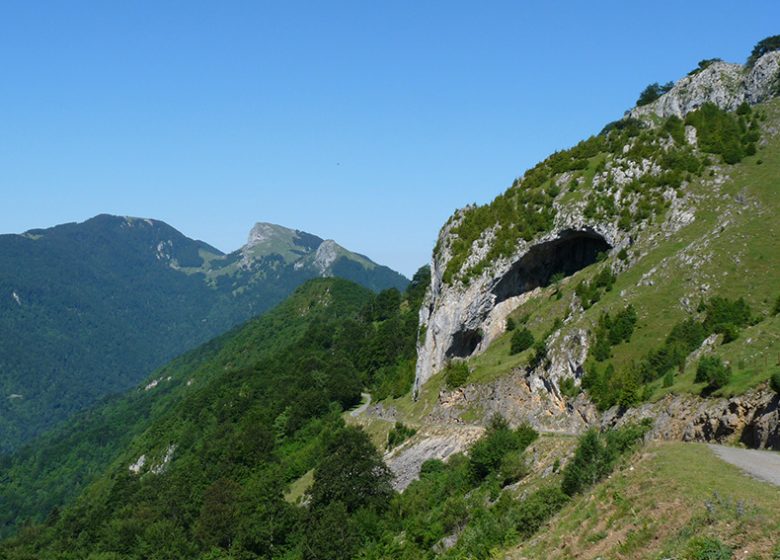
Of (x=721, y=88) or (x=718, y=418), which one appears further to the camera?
(x=721, y=88)

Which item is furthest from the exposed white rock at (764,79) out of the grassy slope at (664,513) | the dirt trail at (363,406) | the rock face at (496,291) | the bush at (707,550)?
the bush at (707,550)

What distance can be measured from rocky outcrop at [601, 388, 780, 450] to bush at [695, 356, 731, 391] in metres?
1.09

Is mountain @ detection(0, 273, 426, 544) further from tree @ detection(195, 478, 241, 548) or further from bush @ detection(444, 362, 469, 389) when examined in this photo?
bush @ detection(444, 362, 469, 389)

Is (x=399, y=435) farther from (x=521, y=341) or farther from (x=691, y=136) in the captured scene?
(x=691, y=136)

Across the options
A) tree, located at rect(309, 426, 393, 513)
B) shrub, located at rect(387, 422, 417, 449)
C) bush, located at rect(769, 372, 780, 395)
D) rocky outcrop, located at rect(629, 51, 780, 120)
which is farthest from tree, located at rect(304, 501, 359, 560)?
rocky outcrop, located at rect(629, 51, 780, 120)

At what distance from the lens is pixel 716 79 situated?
3910 inches

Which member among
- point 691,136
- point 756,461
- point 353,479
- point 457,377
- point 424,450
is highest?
point 691,136

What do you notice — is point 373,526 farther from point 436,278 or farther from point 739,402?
point 436,278

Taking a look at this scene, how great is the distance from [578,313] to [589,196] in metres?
15.9

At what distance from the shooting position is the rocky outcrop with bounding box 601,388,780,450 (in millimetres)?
29922

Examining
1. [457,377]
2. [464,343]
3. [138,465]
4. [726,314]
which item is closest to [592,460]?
[726,314]

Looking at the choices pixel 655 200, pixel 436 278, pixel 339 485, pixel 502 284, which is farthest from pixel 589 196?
pixel 339 485

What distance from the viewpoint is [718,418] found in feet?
110

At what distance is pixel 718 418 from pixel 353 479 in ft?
87.3
